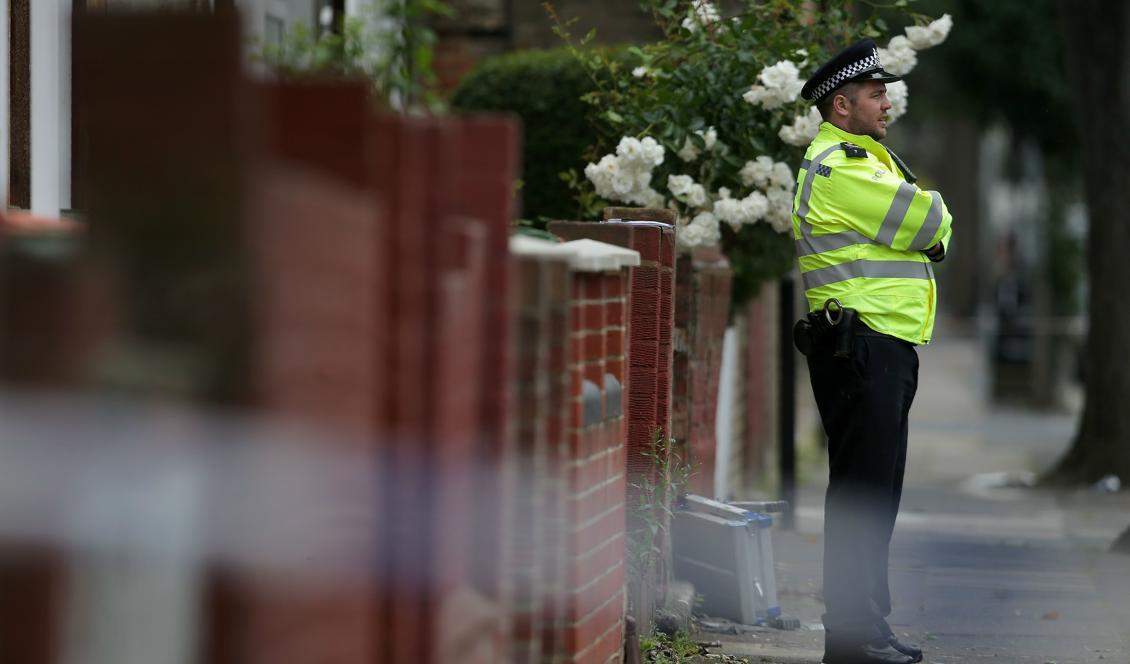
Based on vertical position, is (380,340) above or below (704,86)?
below

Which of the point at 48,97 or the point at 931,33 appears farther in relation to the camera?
the point at 931,33

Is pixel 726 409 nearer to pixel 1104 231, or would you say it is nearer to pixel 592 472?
pixel 1104 231

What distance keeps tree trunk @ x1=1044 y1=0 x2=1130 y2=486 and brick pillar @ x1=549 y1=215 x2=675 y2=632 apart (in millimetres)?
6730

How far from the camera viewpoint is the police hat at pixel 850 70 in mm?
5305

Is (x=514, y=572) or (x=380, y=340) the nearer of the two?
(x=380, y=340)

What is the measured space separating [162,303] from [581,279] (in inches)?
58.3

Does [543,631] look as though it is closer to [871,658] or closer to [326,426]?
[326,426]

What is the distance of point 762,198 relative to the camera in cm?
654

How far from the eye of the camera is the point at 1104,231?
37.8ft

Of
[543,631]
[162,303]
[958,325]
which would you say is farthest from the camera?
[958,325]

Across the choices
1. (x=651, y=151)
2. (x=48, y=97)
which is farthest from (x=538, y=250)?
(x=651, y=151)

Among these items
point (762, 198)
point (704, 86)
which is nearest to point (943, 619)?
point (762, 198)

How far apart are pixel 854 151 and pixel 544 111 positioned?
3886 millimetres

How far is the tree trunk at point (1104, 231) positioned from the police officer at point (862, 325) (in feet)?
21.2
